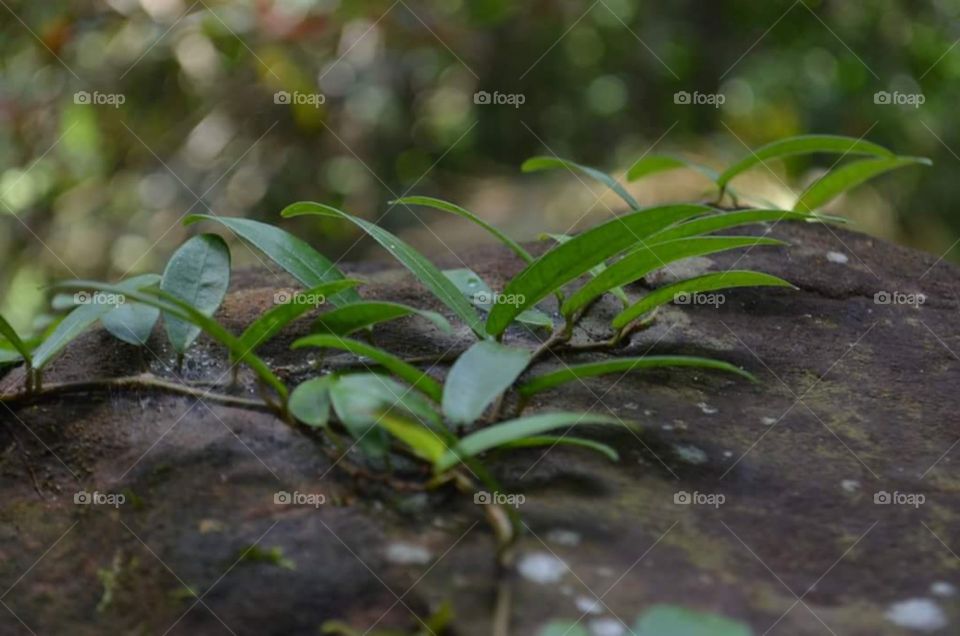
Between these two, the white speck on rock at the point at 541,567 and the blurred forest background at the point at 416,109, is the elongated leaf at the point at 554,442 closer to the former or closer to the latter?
the white speck on rock at the point at 541,567

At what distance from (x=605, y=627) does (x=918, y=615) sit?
0.23 meters

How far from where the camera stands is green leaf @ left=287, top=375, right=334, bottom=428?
31.9 inches

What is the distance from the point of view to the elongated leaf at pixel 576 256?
934 mm

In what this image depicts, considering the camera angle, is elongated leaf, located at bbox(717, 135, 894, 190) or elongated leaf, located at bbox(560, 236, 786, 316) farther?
elongated leaf, located at bbox(717, 135, 894, 190)

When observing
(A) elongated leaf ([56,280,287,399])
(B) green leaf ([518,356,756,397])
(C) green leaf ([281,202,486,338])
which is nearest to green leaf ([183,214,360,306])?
(C) green leaf ([281,202,486,338])

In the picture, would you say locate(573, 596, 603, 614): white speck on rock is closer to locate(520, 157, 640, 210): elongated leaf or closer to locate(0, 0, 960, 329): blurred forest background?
locate(520, 157, 640, 210): elongated leaf

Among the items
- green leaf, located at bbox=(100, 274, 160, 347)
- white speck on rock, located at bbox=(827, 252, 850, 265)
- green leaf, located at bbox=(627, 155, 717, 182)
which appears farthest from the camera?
green leaf, located at bbox=(627, 155, 717, 182)

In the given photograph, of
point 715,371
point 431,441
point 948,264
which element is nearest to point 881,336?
point 715,371

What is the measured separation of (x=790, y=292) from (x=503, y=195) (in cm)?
217

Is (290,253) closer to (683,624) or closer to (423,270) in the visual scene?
(423,270)

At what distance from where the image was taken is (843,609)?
0.69 m

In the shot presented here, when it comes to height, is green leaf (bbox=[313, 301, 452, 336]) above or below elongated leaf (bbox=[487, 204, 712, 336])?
below

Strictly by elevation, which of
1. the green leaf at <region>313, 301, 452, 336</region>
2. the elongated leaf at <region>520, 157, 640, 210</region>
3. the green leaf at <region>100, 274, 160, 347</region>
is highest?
the elongated leaf at <region>520, 157, 640, 210</region>

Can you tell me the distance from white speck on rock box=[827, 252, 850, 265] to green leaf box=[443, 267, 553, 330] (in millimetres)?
480
